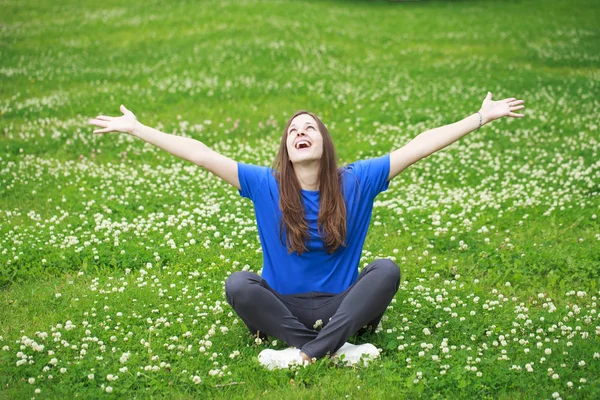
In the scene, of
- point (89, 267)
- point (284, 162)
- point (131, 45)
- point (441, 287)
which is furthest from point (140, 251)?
point (131, 45)

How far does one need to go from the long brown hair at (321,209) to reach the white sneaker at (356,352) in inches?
36.1

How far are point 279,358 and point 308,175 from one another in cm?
176

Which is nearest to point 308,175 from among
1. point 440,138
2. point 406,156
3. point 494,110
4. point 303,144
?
point 303,144

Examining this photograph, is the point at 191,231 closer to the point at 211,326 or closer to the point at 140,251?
the point at 140,251

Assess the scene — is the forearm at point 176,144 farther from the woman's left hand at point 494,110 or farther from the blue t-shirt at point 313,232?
the woman's left hand at point 494,110

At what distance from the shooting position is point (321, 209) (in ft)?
21.0

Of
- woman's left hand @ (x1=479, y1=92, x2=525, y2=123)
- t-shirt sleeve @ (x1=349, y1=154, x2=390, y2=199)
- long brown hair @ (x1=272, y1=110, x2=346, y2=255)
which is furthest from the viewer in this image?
woman's left hand @ (x1=479, y1=92, x2=525, y2=123)

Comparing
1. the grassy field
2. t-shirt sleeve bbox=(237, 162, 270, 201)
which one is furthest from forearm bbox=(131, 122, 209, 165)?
the grassy field

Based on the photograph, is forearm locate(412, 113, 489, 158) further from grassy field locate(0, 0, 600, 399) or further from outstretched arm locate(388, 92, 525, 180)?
grassy field locate(0, 0, 600, 399)

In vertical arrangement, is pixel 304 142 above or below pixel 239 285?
above

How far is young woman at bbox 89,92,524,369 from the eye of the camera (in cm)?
620

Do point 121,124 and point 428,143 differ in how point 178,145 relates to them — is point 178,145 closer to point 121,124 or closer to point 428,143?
point 121,124

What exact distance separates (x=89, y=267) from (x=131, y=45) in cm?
1783

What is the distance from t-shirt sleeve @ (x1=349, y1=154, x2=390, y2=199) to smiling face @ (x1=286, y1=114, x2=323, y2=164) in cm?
47
